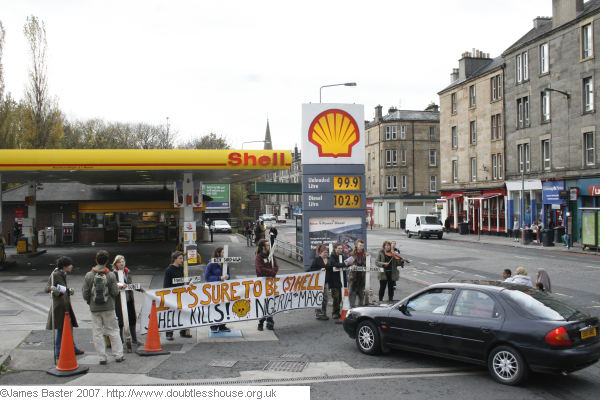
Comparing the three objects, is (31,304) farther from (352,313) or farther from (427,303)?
(427,303)

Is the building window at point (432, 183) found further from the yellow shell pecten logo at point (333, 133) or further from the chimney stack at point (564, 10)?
the yellow shell pecten logo at point (333, 133)

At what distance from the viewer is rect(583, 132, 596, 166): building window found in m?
34.1

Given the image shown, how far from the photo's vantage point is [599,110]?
32906 millimetres

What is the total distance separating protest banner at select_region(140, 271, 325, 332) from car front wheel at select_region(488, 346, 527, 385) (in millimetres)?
5280

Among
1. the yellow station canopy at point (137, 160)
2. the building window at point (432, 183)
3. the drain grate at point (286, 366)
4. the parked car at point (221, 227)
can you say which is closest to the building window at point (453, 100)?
the building window at point (432, 183)

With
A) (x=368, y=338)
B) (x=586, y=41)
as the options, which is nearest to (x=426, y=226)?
(x=586, y=41)

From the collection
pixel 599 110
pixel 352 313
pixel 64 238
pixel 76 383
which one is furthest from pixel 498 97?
pixel 76 383

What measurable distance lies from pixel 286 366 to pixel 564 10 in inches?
1456

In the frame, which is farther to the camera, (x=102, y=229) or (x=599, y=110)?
(x=102, y=229)

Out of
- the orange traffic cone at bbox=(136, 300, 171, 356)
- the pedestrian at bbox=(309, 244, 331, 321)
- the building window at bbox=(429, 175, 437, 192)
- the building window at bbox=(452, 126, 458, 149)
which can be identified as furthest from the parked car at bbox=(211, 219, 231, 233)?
the orange traffic cone at bbox=(136, 300, 171, 356)

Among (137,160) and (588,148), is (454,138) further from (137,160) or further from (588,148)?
(137,160)

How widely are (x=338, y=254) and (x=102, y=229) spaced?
30937 millimetres

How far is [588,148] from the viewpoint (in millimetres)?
34375

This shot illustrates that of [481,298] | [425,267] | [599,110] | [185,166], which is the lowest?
[425,267]
